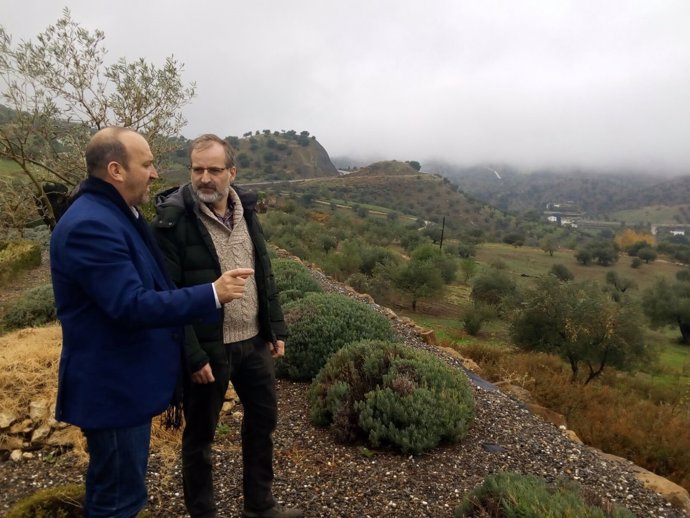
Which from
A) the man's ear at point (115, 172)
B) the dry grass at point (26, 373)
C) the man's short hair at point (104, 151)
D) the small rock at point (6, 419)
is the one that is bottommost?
the small rock at point (6, 419)

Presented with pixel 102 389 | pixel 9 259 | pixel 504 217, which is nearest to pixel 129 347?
pixel 102 389

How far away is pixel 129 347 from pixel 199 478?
4.20 feet

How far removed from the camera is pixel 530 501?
2.88 m

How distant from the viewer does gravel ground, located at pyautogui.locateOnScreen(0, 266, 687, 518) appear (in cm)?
346

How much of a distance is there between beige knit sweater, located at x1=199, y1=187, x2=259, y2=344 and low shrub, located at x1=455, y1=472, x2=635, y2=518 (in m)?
1.84

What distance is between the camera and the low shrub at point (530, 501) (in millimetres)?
2783

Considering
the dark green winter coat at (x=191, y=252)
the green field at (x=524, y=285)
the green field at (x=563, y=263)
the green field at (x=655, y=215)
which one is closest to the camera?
the dark green winter coat at (x=191, y=252)

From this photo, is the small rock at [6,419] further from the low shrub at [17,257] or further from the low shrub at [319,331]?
the low shrub at [17,257]

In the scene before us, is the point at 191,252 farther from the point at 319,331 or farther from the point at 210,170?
the point at 319,331

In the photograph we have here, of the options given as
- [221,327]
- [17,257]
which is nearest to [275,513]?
[221,327]

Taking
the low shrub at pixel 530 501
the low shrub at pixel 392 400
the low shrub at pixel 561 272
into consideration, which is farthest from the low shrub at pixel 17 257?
the low shrub at pixel 561 272

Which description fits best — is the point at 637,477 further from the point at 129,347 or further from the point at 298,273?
the point at 298,273

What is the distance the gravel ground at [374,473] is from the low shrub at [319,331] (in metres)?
1.00

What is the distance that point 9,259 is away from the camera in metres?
12.2
